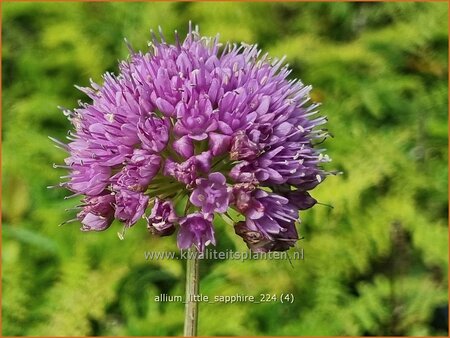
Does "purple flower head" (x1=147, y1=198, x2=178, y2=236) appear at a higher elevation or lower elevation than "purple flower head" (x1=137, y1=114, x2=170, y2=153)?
lower

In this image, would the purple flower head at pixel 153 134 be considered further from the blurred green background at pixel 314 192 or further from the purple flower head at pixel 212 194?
the blurred green background at pixel 314 192

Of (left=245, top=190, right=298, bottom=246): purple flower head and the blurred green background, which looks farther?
the blurred green background

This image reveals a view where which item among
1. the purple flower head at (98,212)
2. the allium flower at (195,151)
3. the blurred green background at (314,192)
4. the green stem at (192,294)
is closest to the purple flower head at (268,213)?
the allium flower at (195,151)

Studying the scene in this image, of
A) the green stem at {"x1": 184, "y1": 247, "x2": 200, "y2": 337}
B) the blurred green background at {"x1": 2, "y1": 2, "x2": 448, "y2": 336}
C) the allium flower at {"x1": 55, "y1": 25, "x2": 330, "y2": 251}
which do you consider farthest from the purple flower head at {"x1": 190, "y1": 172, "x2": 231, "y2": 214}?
the blurred green background at {"x1": 2, "y1": 2, "x2": 448, "y2": 336}

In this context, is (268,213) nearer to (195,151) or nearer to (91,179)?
(195,151)

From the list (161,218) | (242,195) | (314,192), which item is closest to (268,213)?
(242,195)

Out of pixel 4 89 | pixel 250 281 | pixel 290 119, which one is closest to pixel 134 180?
pixel 290 119

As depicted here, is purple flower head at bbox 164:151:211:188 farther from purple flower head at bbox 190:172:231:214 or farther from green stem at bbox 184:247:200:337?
green stem at bbox 184:247:200:337

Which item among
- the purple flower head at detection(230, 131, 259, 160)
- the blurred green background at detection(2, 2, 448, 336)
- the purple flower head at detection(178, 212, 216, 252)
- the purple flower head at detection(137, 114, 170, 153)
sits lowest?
the purple flower head at detection(178, 212, 216, 252)
